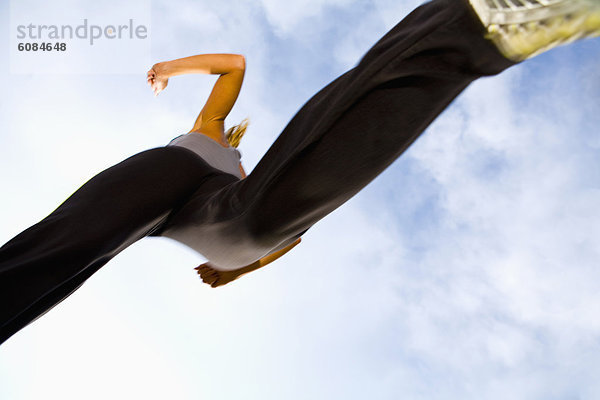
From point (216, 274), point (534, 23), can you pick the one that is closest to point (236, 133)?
point (216, 274)

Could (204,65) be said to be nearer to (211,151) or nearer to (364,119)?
(211,151)

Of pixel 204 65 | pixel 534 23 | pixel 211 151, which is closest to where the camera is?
pixel 534 23

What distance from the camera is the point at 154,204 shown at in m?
0.77

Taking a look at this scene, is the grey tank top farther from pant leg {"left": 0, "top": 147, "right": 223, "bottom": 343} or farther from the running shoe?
the running shoe

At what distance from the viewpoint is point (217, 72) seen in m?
1.09

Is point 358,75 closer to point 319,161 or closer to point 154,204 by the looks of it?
point 319,161

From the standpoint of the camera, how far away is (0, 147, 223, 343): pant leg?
628mm

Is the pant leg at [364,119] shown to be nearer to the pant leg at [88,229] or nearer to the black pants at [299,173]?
the black pants at [299,173]

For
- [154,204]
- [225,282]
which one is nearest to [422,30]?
[154,204]

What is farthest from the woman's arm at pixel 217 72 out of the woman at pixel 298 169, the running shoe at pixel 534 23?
the running shoe at pixel 534 23

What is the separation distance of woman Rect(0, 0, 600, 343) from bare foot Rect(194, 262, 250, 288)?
0.11 meters

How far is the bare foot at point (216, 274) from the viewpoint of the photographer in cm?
101

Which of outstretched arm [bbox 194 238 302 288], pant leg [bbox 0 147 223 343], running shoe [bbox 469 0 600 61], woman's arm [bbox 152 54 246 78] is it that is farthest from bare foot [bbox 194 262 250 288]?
running shoe [bbox 469 0 600 61]

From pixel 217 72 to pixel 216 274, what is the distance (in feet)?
1.26
